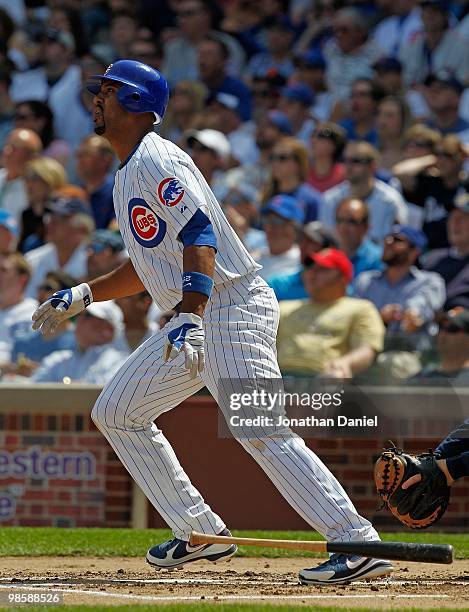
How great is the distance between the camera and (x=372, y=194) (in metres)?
10.7

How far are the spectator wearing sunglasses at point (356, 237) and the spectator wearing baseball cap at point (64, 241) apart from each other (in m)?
2.11

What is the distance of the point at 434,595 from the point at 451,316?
369cm

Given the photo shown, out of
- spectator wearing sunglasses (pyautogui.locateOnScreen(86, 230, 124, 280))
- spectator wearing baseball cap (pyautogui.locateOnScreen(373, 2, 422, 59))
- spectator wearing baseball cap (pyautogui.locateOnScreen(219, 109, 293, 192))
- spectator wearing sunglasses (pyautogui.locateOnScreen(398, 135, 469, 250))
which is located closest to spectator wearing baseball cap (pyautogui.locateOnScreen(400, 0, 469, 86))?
spectator wearing baseball cap (pyautogui.locateOnScreen(373, 2, 422, 59))

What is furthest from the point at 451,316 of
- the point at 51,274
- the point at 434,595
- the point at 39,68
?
the point at 39,68

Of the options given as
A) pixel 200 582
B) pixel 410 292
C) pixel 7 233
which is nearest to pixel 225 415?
pixel 200 582

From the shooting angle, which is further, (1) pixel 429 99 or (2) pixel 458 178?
(1) pixel 429 99

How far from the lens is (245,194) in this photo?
11461 mm

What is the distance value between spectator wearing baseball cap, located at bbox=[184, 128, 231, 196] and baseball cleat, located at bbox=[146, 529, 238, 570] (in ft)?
20.2

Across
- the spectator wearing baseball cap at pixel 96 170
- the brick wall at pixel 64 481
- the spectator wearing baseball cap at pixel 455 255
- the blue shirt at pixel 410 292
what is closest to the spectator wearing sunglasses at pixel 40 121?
the spectator wearing baseball cap at pixel 96 170

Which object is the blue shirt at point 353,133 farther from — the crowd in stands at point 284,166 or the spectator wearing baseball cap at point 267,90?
the spectator wearing baseball cap at point 267,90

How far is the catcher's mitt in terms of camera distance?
211 inches

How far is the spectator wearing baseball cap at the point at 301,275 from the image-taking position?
366 inches

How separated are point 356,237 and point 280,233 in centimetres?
58

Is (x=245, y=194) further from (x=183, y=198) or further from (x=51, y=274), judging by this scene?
(x=183, y=198)
